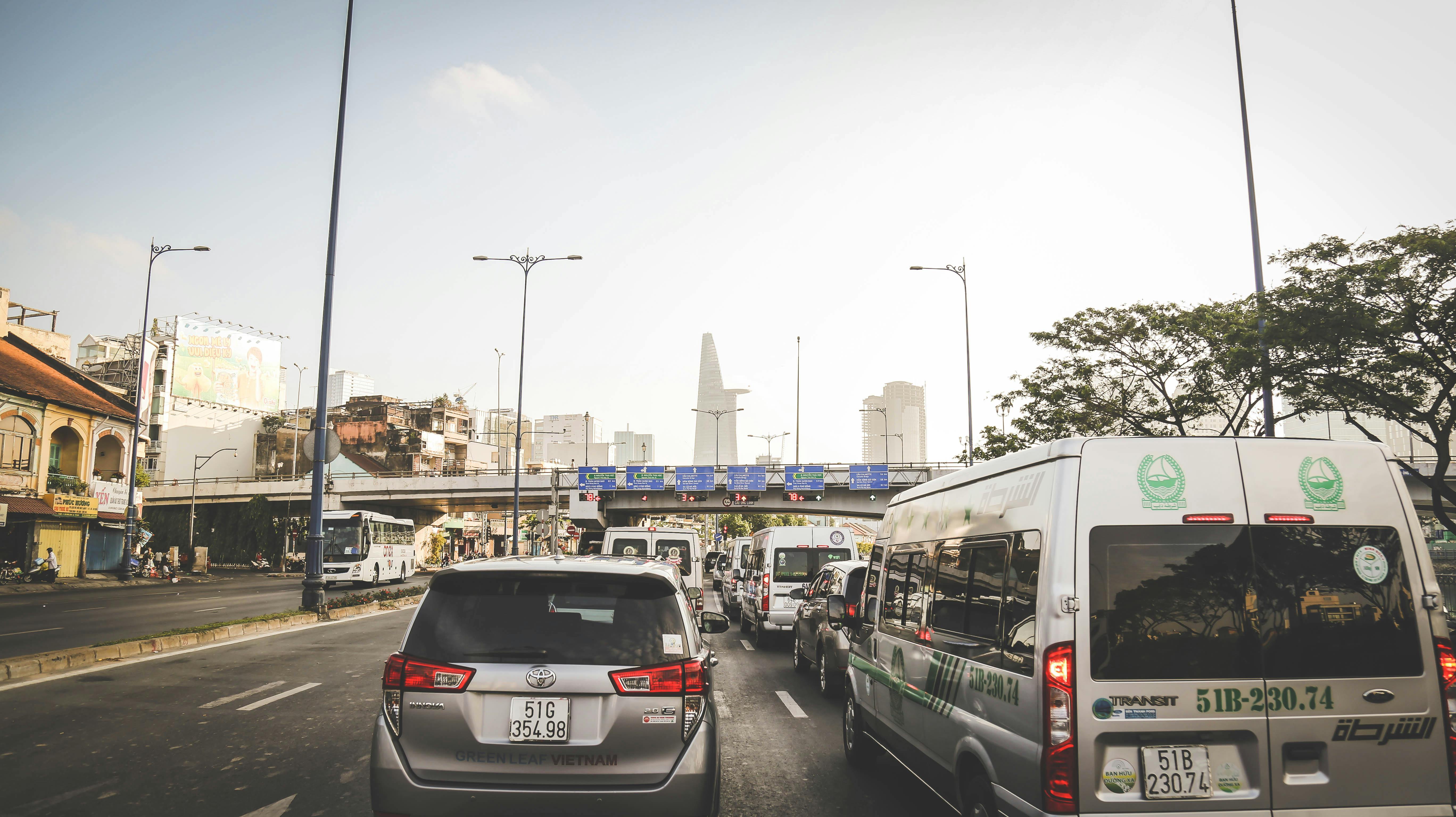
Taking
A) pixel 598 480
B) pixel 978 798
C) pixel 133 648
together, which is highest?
pixel 598 480

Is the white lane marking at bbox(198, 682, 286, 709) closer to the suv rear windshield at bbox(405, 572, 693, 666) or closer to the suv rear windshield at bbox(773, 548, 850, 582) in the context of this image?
the suv rear windshield at bbox(405, 572, 693, 666)

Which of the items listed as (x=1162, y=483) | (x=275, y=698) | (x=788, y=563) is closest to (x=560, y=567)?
(x=1162, y=483)

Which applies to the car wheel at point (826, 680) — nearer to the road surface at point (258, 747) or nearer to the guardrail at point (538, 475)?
the road surface at point (258, 747)

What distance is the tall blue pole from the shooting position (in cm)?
1917

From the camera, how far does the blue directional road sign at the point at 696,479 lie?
5053cm

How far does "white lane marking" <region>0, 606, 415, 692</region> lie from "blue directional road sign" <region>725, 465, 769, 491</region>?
30884mm

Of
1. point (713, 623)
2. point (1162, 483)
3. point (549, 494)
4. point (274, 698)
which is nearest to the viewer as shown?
point (1162, 483)

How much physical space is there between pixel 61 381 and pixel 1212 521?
45.9 metres

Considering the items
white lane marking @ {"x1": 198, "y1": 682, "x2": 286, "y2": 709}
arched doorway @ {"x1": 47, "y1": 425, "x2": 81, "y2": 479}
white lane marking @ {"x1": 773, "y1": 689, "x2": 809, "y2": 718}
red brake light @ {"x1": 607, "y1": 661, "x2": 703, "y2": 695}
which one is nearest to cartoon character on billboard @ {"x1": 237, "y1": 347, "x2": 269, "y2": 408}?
arched doorway @ {"x1": 47, "y1": 425, "x2": 81, "y2": 479}

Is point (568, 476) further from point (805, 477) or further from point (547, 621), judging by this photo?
point (547, 621)

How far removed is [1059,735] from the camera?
152 inches

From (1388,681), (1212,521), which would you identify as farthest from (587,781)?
(1388,681)

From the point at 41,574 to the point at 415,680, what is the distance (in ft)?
128

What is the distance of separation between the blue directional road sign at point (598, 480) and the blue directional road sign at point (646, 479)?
2.50 ft
